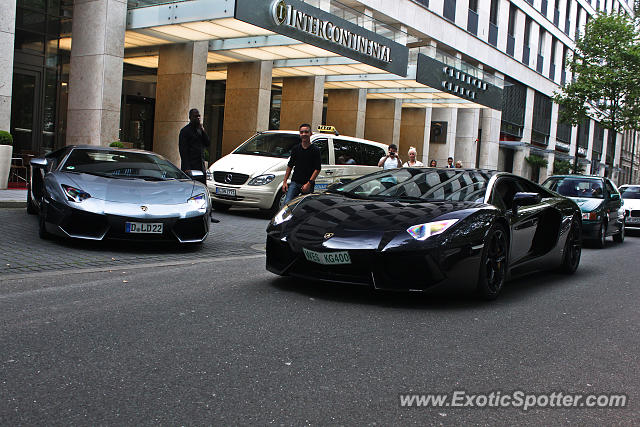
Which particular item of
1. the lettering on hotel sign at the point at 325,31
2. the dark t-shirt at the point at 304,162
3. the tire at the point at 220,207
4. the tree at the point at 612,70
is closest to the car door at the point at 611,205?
the dark t-shirt at the point at 304,162

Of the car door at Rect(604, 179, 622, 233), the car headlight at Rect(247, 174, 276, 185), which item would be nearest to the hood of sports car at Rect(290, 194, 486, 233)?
the car headlight at Rect(247, 174, 276, 185)

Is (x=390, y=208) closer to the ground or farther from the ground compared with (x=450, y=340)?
farther from the ground

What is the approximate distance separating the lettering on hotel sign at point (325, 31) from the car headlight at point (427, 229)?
39.1ft

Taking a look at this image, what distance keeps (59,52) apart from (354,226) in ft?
54.4

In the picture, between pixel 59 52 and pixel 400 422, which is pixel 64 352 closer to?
pixel 400 422

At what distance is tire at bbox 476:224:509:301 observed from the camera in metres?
5.62

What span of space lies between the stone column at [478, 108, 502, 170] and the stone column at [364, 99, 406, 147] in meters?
9.10

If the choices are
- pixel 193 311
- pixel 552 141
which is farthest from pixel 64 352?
pixel 552 141

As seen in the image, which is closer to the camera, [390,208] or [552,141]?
[390,208]

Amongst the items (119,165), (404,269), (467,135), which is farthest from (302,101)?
(404,269)

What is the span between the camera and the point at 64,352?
368 cm

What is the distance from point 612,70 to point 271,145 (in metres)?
24.5

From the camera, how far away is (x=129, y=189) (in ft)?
25.6

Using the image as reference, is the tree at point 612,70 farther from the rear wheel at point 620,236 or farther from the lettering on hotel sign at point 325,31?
the rear wheel at point 620,236
